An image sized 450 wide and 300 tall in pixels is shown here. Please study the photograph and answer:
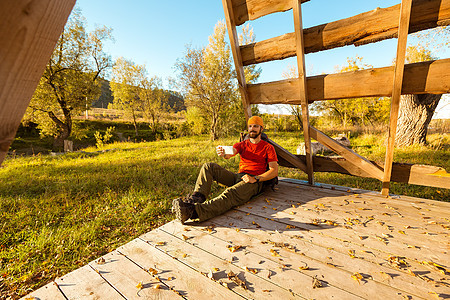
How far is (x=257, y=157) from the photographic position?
3.57m

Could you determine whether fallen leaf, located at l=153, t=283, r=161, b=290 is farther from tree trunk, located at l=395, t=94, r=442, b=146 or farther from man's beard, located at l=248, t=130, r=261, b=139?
tree trunk, located at l=395, t=94, r=442, b=146

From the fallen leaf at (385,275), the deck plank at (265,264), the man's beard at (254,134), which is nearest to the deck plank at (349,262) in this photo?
the fallen leaf at (385,275)

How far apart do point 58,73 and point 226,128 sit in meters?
12.9

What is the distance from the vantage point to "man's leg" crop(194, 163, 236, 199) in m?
3.18

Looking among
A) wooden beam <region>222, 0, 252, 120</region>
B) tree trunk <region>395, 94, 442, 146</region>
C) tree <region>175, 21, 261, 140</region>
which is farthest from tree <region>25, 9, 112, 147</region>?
tree trunk <region>395, 94, 442, 146</region>

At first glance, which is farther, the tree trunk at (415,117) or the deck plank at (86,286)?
the tree trunk at (415,117)

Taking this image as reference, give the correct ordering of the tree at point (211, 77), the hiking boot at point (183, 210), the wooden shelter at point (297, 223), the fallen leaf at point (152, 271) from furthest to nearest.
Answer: the tree at point (211, 77), the hiking boot at point (183, 210), the fallen leaf at point (152, 271), the wooden shelter at point (297, 223)

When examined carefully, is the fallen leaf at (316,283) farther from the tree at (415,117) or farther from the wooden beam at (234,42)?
the tree at (415,117)

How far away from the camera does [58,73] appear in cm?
1420

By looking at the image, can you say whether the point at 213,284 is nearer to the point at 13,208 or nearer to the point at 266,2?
the point at 266,2

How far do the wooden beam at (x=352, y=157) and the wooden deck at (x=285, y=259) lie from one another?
1.93ft

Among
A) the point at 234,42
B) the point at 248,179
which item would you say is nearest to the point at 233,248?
the point at 248,179

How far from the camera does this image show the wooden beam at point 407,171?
9.42ft

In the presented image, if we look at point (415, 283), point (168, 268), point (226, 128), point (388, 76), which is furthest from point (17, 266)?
point (226, 128)
